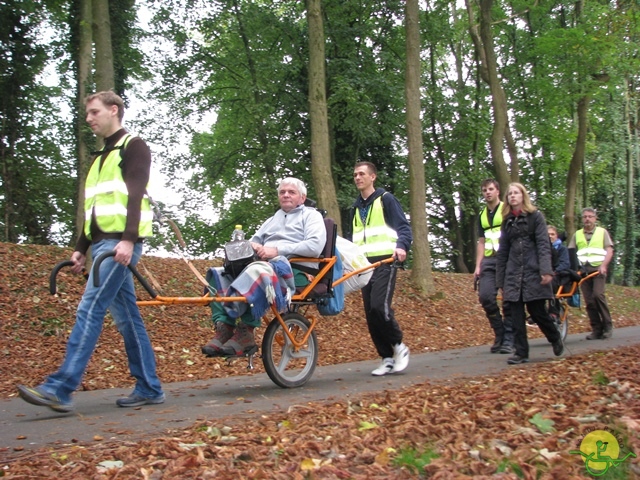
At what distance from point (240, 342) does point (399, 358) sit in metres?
2.33

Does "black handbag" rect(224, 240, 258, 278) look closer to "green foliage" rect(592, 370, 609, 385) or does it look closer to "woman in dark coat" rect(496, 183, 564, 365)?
"green foliage" rect(592, 370, 609, 385)

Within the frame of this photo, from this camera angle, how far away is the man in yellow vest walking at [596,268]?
1268cm

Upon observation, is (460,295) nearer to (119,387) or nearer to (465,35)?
(119,387)

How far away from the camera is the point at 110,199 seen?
5645mm

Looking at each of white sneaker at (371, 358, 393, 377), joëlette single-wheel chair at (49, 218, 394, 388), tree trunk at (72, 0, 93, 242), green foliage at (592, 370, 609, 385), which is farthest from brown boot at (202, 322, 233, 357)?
tree trunk at (72, 0, 93, 242)

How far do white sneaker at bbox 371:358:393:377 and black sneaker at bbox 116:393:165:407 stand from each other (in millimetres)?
2763

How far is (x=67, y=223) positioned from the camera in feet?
66.1

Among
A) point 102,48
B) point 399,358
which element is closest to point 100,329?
point 399,358

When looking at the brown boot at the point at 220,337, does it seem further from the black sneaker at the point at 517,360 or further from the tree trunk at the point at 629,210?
the tree trunk at the point at 629,210

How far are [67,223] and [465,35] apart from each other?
894 inches

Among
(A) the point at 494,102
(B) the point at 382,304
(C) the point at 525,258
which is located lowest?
(B) the point at 382,304

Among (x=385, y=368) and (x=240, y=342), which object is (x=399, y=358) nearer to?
(x=385, y=368)

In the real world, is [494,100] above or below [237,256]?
above

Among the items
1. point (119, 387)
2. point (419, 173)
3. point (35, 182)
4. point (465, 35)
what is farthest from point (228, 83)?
point (119, 387)
